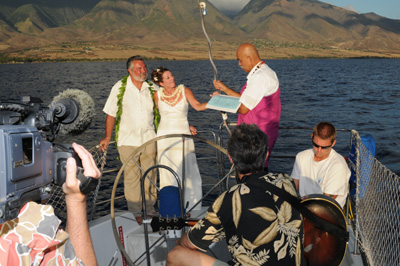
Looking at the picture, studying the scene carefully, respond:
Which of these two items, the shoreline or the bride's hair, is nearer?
the bride's hair

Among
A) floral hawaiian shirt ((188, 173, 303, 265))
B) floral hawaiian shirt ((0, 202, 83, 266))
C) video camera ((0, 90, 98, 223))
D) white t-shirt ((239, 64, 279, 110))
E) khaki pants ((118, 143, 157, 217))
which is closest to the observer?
floral hawaiian shirt ((0, 202, 83, 266))

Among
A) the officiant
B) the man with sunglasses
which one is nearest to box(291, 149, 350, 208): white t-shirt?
the man with sunglasses

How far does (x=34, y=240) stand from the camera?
117 centimetres

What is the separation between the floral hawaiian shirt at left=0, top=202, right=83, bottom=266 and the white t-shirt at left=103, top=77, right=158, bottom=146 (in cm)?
358

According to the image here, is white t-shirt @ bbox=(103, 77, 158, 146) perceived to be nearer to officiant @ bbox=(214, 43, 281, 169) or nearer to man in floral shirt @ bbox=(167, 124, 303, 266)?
officiant @ bbox=(214, 43, 281, 169)

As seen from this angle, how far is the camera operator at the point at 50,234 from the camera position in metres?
1.11

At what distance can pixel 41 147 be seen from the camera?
1.41 meters

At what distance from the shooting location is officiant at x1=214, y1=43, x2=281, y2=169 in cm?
373

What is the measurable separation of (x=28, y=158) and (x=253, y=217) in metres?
1.20

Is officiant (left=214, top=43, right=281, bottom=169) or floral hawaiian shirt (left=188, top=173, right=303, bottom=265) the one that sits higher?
→ officiant (left=214, top=43, right=281, bottom=169)

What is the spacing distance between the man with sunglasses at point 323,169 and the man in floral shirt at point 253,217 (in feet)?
5.26

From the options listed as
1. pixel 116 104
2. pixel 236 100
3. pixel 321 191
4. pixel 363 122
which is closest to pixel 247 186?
pixel 236 100

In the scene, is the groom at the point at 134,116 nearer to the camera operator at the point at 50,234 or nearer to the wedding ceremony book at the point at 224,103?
the wedding ceremony book at the point at 224,103

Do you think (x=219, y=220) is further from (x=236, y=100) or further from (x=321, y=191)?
(x=321, y=191)
